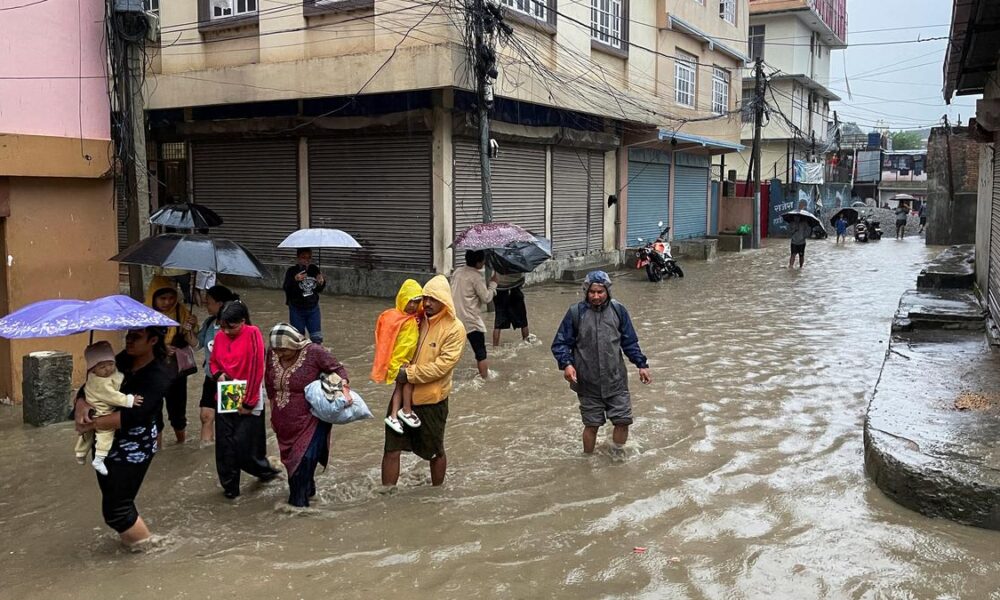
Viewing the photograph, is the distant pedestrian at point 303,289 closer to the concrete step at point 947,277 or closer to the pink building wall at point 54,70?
the pink building wall at point 54,70

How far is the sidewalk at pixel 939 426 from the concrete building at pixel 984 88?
1.70 metres

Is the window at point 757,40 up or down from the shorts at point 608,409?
up

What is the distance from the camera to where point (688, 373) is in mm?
9438

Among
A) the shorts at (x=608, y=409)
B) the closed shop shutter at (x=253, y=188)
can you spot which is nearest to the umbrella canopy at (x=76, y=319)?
the shorts at (x=608, y=409)

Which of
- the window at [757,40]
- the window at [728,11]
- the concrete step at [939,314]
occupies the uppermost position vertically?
the window at [757,40]

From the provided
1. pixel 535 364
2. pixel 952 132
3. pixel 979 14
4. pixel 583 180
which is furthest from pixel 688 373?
pixel 952 132

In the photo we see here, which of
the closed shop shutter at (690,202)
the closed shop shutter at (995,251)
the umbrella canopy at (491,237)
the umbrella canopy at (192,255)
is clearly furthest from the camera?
the closed shop shutter at (690,202)

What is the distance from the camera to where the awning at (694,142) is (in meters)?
22.5

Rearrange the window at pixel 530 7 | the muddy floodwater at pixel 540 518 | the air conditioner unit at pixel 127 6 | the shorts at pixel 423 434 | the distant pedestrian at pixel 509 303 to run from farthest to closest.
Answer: the window at pixel 530 7
the distant pedestrian at pixel 509 303
the air conditioner unit at pixel 127 6
the shorts at pixel 423 434
the muddy floodwater at pixel 540 518

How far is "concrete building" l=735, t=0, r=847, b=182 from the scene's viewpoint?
4250 centimetres

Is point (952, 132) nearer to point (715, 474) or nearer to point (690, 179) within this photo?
point (690, 179)

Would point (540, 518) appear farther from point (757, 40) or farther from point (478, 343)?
point (757, 40)

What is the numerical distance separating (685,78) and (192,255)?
20853 mm

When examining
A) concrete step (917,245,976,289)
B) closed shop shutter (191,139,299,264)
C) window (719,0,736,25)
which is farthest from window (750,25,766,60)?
closed shop shutter (191,139,299,264)
